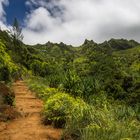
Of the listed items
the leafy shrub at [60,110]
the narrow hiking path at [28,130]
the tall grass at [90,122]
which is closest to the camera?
the tall grass at [90,122]

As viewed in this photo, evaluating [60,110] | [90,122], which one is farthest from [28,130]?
[90,122]

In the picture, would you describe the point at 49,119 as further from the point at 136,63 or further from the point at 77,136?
Answer: the point at 136,63

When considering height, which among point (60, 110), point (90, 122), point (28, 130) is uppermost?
point (60, 110)

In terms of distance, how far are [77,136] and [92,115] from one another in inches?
26.2

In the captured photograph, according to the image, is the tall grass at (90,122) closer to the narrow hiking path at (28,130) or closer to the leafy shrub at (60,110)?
the leafy shrub at (60,110)

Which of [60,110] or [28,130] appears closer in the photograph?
[28,130]

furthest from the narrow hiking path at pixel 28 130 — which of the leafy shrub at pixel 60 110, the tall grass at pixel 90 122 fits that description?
the tall grass at pixel 90 122

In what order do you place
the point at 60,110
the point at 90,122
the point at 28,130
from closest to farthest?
the point at 90,122, the point at 28,130, the point at 60,110

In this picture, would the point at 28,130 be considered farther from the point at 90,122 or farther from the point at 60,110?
the point at 90,122

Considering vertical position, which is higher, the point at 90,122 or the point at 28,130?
the point at 90,122

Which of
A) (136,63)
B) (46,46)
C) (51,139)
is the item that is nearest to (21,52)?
(136,63)

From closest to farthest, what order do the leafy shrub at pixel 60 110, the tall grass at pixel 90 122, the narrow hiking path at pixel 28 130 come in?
the tall grass at pixel 90 122, the narrow hiking path at pixel 28 130, the leafy shrub at pixel 60 110

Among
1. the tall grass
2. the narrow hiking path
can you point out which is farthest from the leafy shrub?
the narrow hiking path

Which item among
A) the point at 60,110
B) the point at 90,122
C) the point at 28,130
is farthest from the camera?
the point at 60,110
